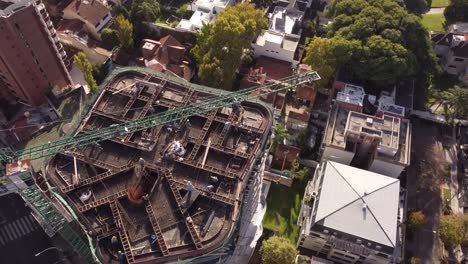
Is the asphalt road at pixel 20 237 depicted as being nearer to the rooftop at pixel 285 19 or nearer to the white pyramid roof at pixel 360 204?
the white pyramid roof at pixel 360 204

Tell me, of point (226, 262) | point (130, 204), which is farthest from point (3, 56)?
point (226, 262)

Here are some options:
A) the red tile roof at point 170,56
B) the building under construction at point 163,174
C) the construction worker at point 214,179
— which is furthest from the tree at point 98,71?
the construction worker at point 214,179

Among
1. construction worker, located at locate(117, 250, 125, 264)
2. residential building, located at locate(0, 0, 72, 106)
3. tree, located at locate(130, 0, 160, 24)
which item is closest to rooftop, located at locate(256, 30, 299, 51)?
tree, located at locate(130, 0, 160, 24)

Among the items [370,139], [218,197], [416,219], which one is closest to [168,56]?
[218,197]

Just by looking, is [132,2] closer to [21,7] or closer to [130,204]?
[21,7]

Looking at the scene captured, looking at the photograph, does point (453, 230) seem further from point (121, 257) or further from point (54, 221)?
point (54, 221)
